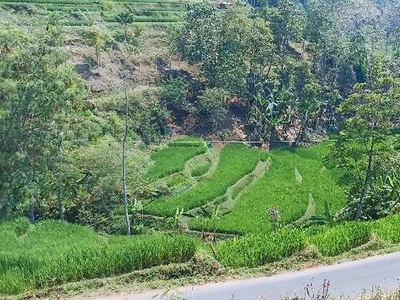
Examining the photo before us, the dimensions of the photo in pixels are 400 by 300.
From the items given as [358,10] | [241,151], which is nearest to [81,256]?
[241,151]

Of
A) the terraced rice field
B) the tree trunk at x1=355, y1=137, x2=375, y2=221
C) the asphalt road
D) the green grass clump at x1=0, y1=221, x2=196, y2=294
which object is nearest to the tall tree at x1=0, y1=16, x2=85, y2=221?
the green grass clump at x1=0, y1=221, x2=196, y2=294

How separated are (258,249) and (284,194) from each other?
13406 mm

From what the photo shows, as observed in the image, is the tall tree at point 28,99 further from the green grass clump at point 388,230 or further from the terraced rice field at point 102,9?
the terraced rice field at point 102,9

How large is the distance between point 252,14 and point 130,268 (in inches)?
1510

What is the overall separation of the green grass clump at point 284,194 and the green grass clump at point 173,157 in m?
4.23

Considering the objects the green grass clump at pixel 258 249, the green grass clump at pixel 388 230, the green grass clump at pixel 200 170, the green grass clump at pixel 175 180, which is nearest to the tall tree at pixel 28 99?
the green grass clump at pixel 258 249

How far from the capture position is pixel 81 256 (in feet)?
43.7

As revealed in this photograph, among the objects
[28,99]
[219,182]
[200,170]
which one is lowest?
[219,182]

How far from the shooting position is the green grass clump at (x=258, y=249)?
Result: 13656mm

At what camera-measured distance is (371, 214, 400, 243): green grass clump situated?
15.3m

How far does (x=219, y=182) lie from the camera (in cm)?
2833

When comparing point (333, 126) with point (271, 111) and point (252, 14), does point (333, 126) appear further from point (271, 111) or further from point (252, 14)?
point (252, 14)

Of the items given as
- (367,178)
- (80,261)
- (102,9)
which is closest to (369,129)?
(367,178)

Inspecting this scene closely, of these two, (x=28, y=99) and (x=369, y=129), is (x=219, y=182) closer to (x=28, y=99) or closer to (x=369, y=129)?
(x=369, y=129)
